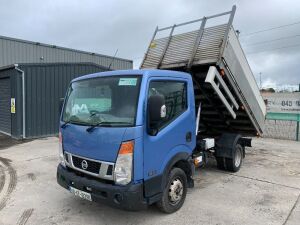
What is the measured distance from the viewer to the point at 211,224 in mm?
4641

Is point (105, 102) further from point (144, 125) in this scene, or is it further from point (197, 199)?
point (197, 199)

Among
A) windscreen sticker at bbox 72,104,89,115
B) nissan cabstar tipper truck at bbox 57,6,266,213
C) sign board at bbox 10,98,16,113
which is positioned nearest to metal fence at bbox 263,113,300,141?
nissan cabstar tipper truck at bbox 57,6,266,213

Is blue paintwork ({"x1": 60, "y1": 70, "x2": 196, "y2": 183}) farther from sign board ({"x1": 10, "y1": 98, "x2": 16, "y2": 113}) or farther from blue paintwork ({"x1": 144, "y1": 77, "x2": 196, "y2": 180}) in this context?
sign board ({"x1": 10, "y1": 98, "x2": 16, "y2": 113})

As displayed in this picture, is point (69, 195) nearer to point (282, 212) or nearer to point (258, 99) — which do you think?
point (282, 212)

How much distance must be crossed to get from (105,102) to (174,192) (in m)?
1.79

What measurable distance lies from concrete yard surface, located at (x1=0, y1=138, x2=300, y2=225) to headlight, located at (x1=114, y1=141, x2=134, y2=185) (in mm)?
984

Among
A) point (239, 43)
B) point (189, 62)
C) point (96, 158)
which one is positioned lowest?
point (96, 158)

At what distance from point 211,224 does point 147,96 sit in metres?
2.12

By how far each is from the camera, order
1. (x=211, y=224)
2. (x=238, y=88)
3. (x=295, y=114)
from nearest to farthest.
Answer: (x=211, y=224)
(x=238, y=88)
(x=295, y=114)

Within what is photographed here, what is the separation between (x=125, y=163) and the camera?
13.6 feet

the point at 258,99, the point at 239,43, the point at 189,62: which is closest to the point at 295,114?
the point at 258,99

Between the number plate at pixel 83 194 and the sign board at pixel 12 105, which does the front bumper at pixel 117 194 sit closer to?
the number plate at pixel 83 194

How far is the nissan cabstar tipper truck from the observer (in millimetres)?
4184

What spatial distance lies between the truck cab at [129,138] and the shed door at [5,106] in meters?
10.5
